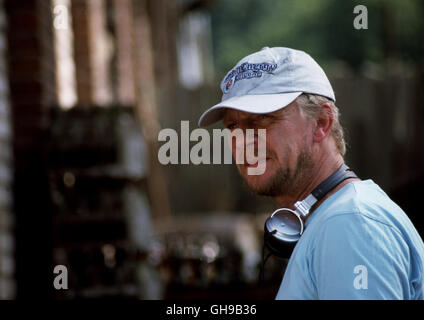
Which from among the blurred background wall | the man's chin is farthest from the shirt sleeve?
the blurred background wall

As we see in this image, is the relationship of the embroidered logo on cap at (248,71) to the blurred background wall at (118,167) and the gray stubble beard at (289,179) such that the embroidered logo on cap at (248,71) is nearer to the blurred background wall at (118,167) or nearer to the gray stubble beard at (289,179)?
the gray stubble beard at (289,179)

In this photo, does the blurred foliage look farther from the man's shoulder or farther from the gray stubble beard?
the man's shoulder

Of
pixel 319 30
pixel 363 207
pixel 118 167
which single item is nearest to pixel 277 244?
pixel 363 207

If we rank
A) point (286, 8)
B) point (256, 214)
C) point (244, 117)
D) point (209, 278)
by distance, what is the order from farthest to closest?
1. point (286, 8)
2. point (256, 214)
3. point (209, 278)
4. point (244, 117)

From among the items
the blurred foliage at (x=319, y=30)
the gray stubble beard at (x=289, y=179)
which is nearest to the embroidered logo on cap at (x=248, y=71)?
the gray stubble beard at (x=289, y=179)

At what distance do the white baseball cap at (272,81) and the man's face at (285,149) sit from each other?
0.18 feet

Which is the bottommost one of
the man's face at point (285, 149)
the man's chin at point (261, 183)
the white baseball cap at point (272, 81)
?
the man's chin at point (261, 183)

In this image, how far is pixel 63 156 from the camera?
142 inches

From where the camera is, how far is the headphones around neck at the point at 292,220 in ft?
5.26

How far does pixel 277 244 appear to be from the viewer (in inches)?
65.7

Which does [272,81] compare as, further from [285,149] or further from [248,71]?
[285,149]

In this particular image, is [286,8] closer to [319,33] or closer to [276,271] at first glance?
[319,33]

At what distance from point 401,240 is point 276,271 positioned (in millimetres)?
3693
